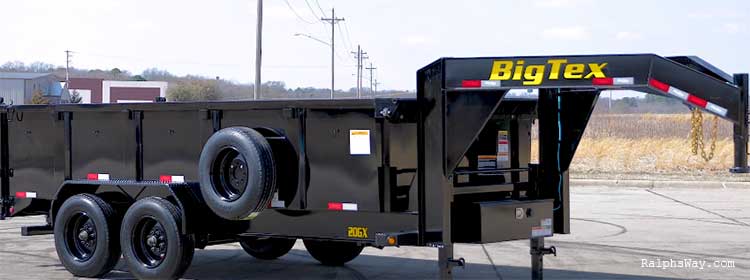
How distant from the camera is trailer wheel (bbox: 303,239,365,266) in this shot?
11492 mm

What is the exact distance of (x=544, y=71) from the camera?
25.9 ft

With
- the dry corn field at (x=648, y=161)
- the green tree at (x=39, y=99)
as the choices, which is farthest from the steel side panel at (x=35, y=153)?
the green tree at (x=39, y=99)

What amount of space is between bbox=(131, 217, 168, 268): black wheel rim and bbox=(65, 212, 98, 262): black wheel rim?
0.71m

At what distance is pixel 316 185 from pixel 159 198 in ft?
5.76

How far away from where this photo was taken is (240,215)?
9.29 meters

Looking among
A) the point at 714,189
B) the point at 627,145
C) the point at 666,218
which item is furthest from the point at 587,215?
the point at 627,145

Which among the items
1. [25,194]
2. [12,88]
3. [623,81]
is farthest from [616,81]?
[12,88]

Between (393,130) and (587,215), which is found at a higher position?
(393,130)

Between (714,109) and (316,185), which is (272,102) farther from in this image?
(714,109)

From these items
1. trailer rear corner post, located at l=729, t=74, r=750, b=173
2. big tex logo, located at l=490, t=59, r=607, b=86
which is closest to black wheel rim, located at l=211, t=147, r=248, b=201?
big tex logo, located at l=490, t=59, r=607, b=86

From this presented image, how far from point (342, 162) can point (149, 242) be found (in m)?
2.33

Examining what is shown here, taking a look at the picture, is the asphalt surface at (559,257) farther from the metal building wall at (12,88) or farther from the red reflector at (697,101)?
the metal building wall at (12,88)

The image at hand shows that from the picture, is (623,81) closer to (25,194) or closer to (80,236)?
(80,236)

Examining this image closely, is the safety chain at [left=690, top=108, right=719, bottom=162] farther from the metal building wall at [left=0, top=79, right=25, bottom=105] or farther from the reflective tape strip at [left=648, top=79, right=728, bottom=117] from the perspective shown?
the metal building wall at [left=0, top=79, right=25, bottom=105]
